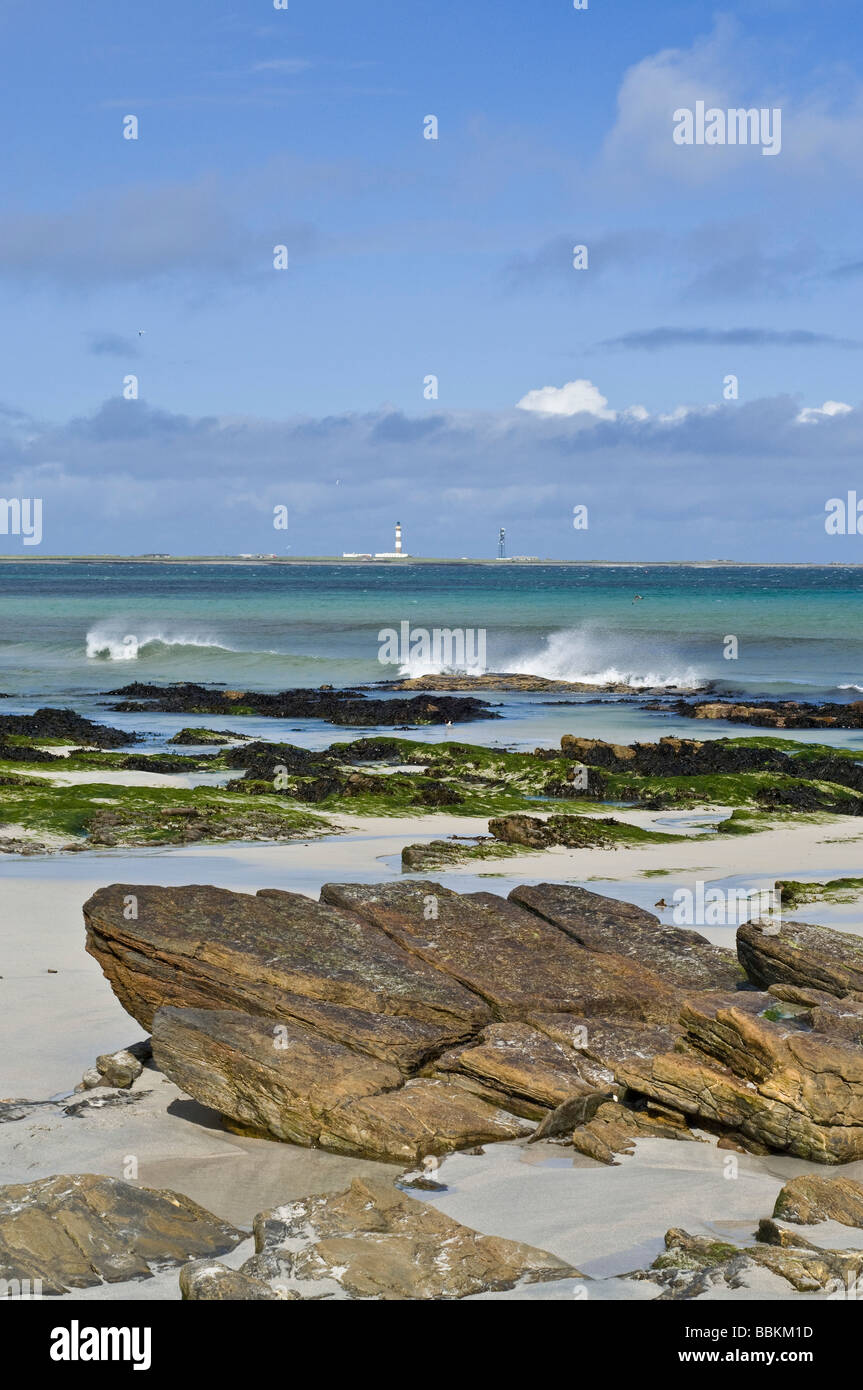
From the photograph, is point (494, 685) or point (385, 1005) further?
point (494, 685)

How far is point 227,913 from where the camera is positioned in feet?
33.2

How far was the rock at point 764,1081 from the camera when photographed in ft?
25.5

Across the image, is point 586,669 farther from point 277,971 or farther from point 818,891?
point 277,971

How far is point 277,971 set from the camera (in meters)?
9.42

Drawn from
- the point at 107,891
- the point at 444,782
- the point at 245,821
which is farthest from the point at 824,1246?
the point at 444,782

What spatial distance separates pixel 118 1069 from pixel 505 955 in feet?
10.2

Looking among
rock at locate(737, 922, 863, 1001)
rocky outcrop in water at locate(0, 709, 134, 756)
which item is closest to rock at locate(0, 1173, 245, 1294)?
rock at locate(737, 922, 863, 1001)

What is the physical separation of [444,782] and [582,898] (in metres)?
12.4

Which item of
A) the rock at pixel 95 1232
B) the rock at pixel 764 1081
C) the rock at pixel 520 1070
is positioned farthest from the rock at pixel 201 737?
the rock at pixel 95 1232

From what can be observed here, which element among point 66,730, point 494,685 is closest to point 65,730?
point 66,730

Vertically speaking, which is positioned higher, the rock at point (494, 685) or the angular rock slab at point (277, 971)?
the rock at point (494, 685)

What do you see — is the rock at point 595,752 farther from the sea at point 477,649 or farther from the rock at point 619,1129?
the rock at point 619,1129

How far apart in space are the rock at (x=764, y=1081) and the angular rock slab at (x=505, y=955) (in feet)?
A: 3.66
